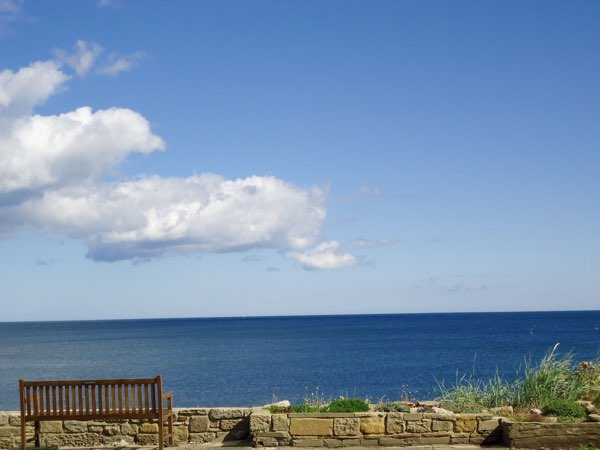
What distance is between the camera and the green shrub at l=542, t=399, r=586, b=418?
432 inches

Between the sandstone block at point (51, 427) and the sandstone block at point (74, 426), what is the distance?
0.09 metres

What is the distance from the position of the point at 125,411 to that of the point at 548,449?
19.4ft

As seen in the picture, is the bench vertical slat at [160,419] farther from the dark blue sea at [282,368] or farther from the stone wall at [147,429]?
the dark blue sea at [282,368]

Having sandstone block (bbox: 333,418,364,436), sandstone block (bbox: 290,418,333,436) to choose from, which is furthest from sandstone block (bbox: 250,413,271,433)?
sandstone block (bbox: 333,418,364,436)

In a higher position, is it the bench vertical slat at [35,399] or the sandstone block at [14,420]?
the bench vertical slat at [35,399]

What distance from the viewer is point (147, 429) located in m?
11.1

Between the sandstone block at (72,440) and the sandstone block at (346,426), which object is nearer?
the sandstone block at (346,426)

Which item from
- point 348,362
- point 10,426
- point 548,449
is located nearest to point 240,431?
point 10,426

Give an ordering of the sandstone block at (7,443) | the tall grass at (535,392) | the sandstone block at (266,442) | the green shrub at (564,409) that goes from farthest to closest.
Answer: the tall grass at (535,392)
the green shrub at (564,409)
the sandstone block at (7,443)
the sandstone block at (266,442)

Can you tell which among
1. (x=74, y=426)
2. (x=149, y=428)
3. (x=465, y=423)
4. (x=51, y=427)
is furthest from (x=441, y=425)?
(x=51, y=427)

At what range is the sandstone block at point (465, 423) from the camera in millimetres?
10688

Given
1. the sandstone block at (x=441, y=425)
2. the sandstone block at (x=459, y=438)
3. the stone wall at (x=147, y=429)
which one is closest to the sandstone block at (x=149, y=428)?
the stone wall at (x=147, y=429)

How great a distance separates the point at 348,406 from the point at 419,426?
1.17m

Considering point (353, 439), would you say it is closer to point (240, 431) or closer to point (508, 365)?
point (240, 431)
